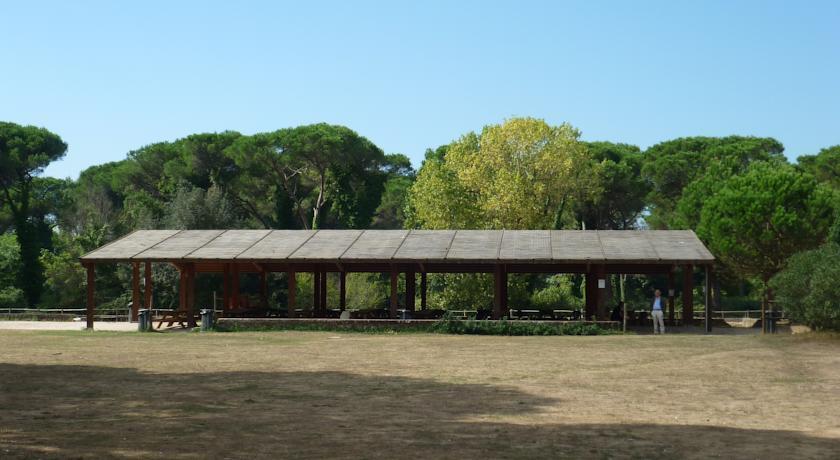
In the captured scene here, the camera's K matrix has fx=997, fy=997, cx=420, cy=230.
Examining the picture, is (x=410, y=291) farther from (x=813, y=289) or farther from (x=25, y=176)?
(x=25, y=176)

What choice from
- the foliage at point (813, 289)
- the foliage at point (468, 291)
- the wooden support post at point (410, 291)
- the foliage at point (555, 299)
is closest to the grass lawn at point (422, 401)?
the foliage at point (813, 289)

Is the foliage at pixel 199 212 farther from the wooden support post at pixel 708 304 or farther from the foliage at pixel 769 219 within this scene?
the wooden support post at pixel 708 304

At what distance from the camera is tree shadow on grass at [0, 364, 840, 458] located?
990 centimetres

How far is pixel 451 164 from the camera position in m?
50.9

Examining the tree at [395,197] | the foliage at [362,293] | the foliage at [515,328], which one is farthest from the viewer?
the tree at [395,197]

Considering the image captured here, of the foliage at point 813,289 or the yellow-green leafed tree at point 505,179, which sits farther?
the yellow-green leafed tree at point 505,179

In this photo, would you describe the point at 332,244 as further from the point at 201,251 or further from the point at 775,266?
the point at 775,266

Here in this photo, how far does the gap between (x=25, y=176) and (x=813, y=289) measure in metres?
47.9

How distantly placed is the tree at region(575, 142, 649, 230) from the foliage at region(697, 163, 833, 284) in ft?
51.4

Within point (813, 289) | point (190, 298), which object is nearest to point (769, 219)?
point (813, 289)

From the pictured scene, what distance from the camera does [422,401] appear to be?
1379 centimetres

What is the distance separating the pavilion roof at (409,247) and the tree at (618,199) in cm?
2526

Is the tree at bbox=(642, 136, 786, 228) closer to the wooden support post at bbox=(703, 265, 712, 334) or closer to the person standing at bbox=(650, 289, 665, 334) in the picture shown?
the wooden support post at bbox=(703, 265, 712, 334)

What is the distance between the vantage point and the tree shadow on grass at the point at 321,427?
990 cm
